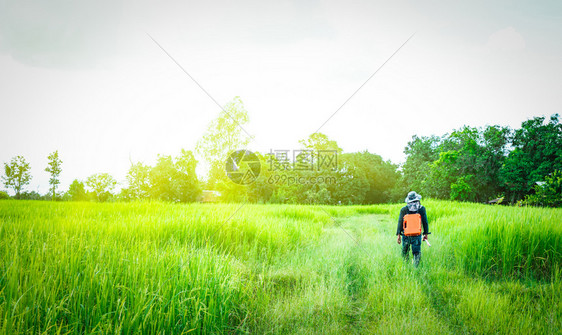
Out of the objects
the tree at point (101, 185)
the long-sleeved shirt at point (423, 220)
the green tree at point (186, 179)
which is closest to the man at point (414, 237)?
the long-sleeved shirt at point (423, 220)

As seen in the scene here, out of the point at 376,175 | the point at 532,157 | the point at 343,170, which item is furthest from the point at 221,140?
the point at 532,157

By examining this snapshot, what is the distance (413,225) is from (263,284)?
3.33 metres

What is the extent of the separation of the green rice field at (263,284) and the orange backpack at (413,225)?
0.67 m

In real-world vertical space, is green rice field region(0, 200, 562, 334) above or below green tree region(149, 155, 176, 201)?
below

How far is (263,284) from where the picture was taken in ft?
11.5

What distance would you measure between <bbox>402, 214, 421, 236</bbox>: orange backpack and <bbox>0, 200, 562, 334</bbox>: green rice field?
67cm

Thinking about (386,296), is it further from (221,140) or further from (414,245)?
(221,140)

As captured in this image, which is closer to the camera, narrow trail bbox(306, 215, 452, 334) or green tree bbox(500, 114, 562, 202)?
narrow trail bbox(306, 215, 452, 334)

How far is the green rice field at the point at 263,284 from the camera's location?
6.55 feet

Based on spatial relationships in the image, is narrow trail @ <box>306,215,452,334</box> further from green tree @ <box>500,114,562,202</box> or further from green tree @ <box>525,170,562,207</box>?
green tree @ <box>500,114,562,202</box>

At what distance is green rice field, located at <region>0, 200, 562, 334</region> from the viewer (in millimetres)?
1997

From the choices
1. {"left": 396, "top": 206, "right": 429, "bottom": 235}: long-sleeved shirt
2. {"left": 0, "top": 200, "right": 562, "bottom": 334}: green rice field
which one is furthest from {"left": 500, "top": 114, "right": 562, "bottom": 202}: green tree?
{"left": 396, "top": 206, "right": 429, "bottom": 235}: long-sleeved shirt

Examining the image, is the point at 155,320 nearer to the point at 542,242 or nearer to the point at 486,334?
the point at 486,334

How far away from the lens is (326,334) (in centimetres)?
240
